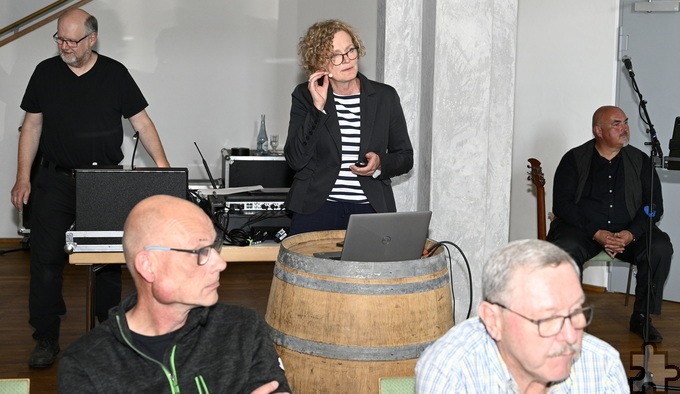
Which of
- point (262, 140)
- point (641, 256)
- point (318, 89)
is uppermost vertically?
point (318, 89)

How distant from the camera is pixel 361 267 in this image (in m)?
2.93

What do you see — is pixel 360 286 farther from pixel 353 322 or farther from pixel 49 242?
pixel 49 242

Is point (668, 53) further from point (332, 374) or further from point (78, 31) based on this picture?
point (332, 374)

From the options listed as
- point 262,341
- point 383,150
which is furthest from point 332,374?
point 383,150

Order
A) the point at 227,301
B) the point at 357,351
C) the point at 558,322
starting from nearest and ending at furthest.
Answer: the point at 558,322 → the point at 357,351 → the point at 227,301

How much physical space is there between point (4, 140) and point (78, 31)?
3627mm

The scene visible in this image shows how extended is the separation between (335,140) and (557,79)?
326 centimetres

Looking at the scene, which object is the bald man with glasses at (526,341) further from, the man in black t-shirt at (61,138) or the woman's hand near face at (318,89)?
the man in black t-shirt at (61,138)

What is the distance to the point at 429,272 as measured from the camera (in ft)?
9.86

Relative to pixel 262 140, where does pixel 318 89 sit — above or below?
above

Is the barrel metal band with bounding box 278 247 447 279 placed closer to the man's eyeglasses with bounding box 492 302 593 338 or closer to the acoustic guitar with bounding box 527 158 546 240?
the man's eyeglasses with bounding box 492 302 593 338

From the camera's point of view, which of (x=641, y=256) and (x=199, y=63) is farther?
(x=199, y=63)
